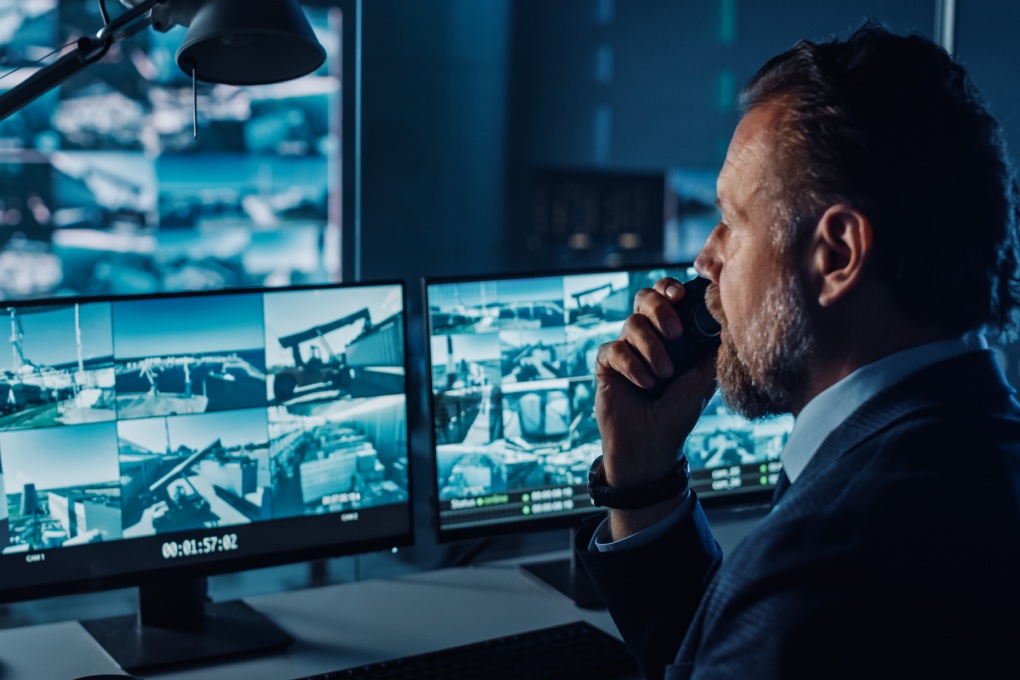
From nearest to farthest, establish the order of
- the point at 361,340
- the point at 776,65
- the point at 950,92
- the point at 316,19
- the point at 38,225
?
the point at 950,92 → the point at 776,65 → the point at 361,340 → the point at 316,19 → the point at 38,225

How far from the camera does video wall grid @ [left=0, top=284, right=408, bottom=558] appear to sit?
4.25 ft

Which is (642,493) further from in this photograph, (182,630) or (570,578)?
(182,630)

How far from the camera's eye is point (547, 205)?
2.96 meters

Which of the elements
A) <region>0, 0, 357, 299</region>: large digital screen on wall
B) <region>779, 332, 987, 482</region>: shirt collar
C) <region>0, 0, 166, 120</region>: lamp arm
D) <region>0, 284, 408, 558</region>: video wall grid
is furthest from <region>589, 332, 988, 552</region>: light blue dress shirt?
<region>0, 0, 357, 299</region>: large digital screen on wall

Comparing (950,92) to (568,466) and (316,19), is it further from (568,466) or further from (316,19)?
(316,19)

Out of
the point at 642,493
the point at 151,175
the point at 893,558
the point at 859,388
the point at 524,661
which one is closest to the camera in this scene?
the point at 893,558

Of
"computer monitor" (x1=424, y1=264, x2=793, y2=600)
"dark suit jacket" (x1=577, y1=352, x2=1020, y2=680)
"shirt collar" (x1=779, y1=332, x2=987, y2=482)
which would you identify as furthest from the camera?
"computer monitor" (x1=424, y1=264, x2=793, y2=600)

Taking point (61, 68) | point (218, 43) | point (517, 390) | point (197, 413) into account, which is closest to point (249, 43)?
point (218, 43)

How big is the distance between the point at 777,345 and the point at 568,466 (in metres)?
0.68

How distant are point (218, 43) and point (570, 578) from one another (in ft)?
3.05

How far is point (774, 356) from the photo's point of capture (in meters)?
0.98

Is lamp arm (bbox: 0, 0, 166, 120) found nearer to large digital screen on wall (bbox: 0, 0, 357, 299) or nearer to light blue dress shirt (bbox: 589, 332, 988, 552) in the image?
light blue dress shirt (bbox: 589, 332, 988, 552)

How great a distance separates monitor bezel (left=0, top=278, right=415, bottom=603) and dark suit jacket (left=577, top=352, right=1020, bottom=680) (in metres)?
0.72

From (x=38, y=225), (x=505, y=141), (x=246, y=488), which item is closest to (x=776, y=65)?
(x=246, y=488)
